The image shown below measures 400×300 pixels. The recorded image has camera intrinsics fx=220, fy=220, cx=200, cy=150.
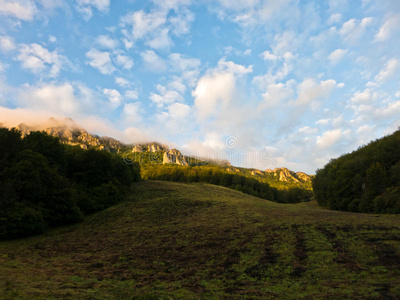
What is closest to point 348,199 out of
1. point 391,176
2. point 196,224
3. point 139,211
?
point 391,176

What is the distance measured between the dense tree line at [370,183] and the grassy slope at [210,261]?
1173 inches

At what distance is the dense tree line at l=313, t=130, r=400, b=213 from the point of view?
4531 cm

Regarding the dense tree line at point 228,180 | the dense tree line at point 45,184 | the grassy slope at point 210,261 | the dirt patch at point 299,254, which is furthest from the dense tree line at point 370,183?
the dense tree line at point 228,180

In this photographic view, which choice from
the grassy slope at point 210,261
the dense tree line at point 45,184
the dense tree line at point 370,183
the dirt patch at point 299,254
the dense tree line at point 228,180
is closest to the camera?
the grassy slope at point 210,261

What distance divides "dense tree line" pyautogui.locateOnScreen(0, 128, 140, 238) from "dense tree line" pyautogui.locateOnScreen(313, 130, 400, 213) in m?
55.8

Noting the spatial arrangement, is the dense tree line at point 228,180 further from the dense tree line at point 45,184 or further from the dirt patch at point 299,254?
the dirt patch at point 299,254

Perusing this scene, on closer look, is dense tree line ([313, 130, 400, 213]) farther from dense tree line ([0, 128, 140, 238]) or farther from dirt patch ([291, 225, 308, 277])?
dense tree line ([0, 128, 140, 238])

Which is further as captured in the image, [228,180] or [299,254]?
[228,180]

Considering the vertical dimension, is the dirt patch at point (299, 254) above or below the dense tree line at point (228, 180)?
below

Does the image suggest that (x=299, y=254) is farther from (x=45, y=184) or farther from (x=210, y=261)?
(x=45, y=184)

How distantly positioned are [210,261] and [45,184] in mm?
28096

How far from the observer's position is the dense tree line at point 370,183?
45.3 metres

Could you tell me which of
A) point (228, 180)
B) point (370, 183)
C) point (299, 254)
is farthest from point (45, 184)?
point (228, 180)

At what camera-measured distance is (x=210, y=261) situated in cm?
1731
